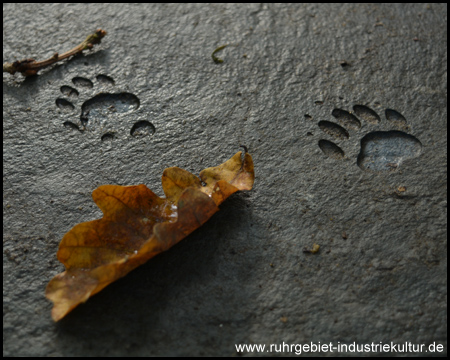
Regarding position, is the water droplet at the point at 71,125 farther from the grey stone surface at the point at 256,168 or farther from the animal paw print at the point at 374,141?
the animal paw print at the point at 374,141

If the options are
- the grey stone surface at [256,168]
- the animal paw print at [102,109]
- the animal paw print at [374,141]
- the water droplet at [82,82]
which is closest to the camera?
the grey stone surface at [256,168]

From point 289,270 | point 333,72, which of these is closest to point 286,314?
point 289,270

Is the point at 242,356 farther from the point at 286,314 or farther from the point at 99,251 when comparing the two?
the point at 99,251

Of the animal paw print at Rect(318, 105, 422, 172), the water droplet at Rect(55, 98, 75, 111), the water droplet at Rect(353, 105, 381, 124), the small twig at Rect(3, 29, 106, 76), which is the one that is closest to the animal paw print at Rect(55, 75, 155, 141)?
the water droplet at Rect(55, 98, 75, 111)

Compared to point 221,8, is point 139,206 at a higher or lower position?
lower

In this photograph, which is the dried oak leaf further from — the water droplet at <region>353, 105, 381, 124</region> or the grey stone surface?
the water droplet at <region>353, 105, 381, 124</region>

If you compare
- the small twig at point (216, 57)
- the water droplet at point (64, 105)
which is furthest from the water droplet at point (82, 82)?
the small twig at point (216, 57)
